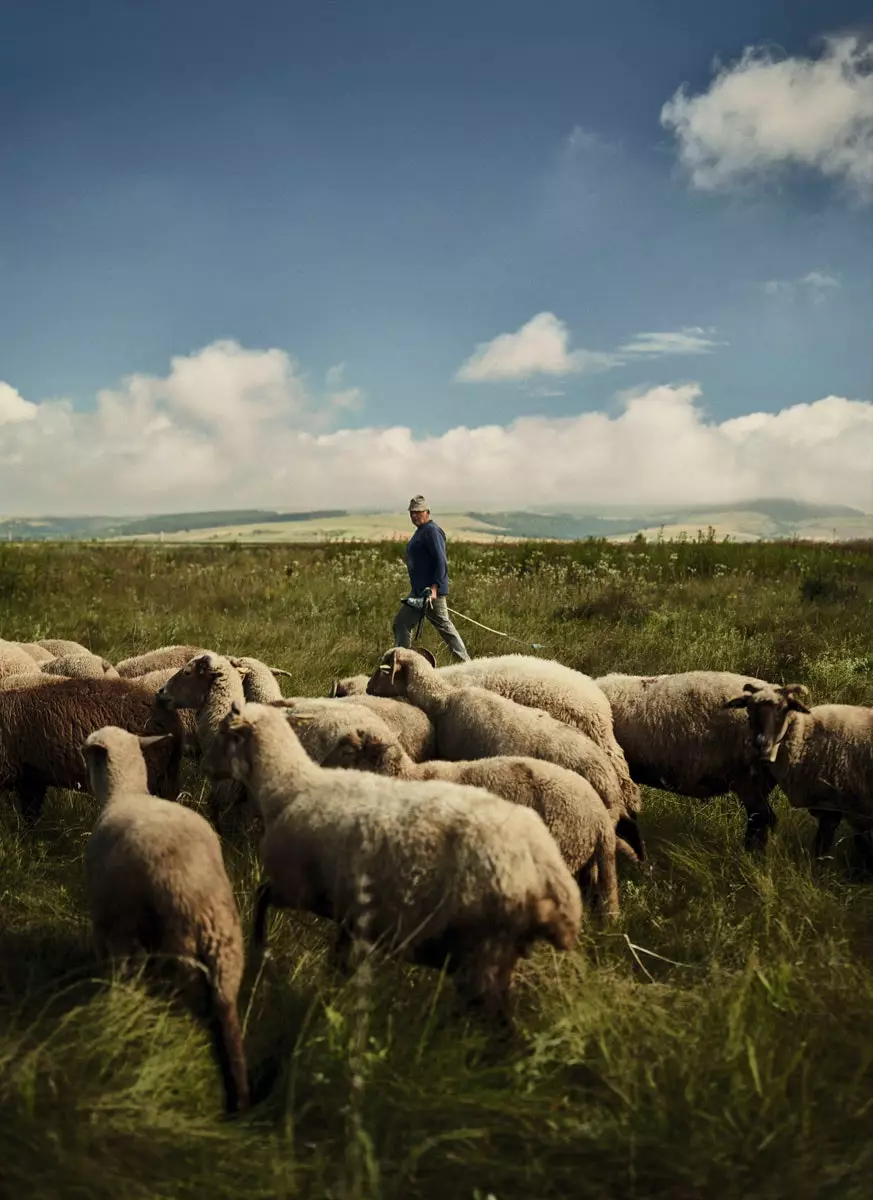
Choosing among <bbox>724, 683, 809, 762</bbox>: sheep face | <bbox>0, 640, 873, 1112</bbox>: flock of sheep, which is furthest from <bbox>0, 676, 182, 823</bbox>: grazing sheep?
<bbox>724, 683, 809, 762</bbox>: sheep face

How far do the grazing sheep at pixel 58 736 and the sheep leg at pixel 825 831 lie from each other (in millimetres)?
4728

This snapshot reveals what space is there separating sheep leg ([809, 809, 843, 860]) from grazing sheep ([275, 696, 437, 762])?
287 cm

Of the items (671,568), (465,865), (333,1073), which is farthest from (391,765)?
(671,568)

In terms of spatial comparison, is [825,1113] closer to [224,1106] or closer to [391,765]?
[224,1106]

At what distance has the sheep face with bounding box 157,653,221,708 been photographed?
661 cm

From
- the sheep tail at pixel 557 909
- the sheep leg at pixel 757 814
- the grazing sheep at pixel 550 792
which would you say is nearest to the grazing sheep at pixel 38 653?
the grazing sheep at pixel 550 792

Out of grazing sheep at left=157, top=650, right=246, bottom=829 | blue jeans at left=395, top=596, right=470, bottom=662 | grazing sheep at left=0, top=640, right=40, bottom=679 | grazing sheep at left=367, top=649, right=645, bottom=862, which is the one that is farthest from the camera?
blue jeans at left=395, top=596, right=470, bottom=662

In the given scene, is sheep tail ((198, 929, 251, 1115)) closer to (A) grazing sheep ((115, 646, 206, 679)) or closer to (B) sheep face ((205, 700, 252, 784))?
(B) sheep face ((205, 700, 252, 784))

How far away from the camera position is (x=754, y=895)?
18.0 feet

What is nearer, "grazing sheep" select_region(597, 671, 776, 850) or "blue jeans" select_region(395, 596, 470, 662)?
"grazing sheep" select_region(597, 671, 776, 850)

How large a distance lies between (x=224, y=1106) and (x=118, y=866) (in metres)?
1.09

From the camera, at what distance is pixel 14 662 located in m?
8.74

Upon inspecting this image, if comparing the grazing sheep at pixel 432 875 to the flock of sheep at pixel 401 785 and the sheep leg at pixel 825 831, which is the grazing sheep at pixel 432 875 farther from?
the sheep leg at pixel 825 831

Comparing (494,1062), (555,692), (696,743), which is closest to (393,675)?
(555,692)
